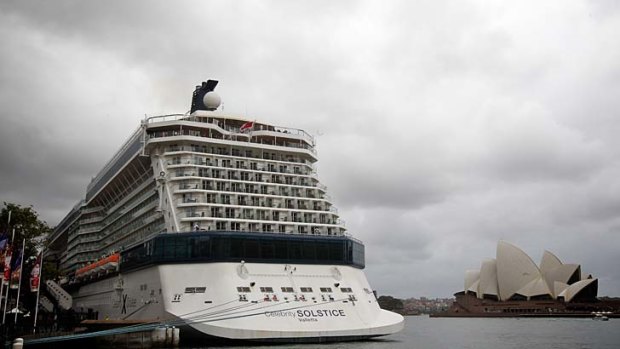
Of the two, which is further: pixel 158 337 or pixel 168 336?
pixel 158 337

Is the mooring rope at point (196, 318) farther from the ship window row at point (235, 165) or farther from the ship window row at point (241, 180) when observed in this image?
the ship window row at point (235, 165)

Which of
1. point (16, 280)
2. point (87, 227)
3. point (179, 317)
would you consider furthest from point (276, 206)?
point (87, 227)

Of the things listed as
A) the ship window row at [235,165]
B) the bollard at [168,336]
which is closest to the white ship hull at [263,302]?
the bollard at [168,336]

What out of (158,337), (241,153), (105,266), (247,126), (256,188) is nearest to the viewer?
(158,337)

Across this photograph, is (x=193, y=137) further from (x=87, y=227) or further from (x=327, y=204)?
(x=87, y=227)

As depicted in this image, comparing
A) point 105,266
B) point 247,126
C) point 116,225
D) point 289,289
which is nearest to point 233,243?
point 289,289

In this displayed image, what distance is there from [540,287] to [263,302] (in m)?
116

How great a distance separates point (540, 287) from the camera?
137m

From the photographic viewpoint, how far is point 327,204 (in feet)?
153

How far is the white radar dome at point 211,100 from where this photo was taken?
54781 mm

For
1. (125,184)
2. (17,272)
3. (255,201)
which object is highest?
(125,184)

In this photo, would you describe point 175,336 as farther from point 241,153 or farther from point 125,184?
point 125,184

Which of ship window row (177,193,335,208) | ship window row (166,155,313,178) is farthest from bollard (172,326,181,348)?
ship window row (166,155,313,178)

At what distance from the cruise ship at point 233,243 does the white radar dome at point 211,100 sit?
0.48 ft
